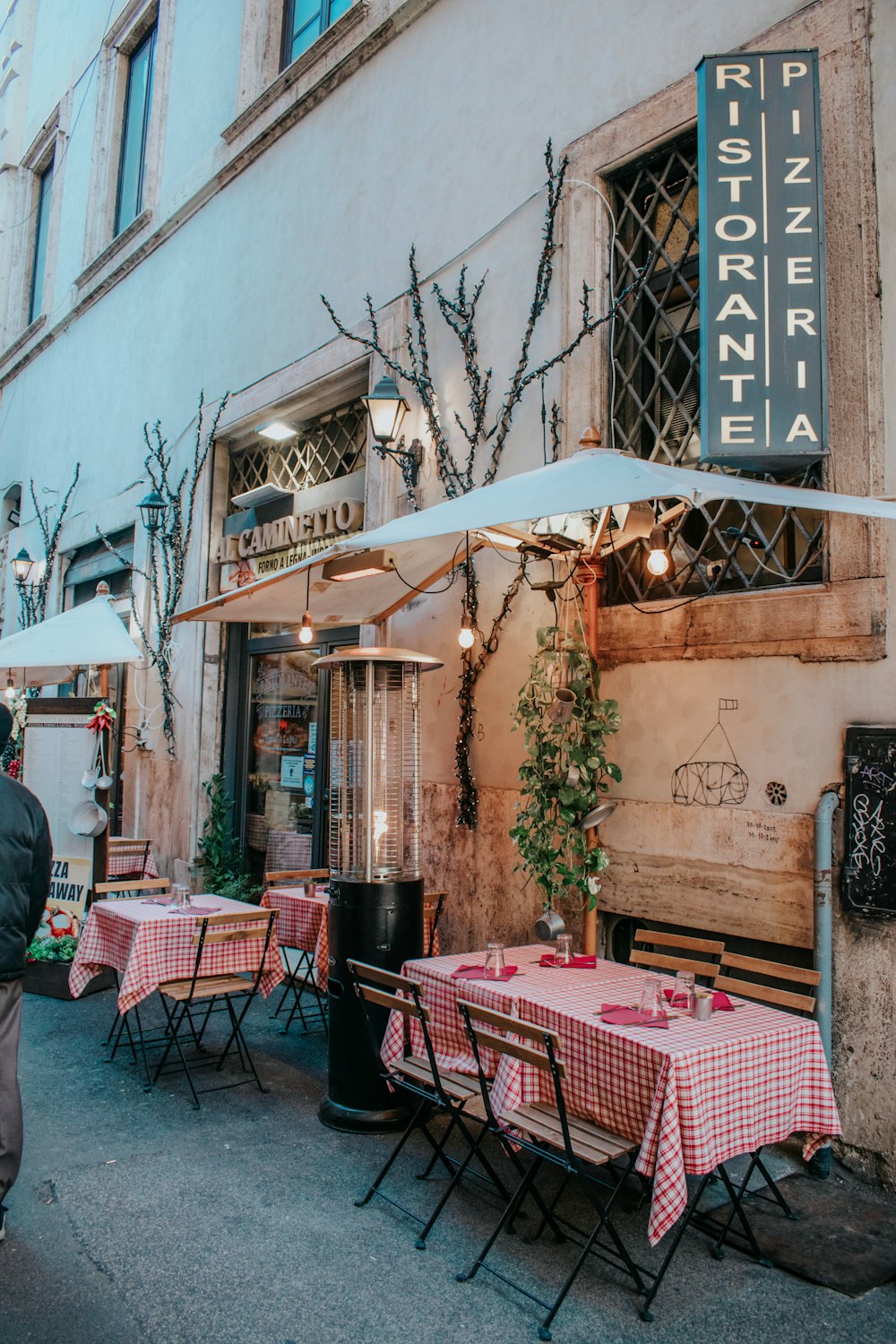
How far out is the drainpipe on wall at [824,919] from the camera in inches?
165

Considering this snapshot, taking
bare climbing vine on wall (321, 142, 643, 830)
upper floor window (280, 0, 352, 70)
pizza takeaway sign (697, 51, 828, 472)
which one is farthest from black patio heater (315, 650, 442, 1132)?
upper floor window (280, 0, 352, 70)

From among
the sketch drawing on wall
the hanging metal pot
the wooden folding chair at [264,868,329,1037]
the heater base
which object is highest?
the hanging metal pot

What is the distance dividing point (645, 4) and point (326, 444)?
13.3ft

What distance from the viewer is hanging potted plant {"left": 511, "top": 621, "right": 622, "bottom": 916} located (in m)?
5.00

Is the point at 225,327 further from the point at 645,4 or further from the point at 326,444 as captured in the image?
the point at 645,4

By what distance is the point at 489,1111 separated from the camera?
357 centimetres

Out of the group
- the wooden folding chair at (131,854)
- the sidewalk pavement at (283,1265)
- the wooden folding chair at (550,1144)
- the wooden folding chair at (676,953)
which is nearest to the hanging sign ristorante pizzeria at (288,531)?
the wooden folding chair at (131,854)

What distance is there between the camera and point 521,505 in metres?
4.01

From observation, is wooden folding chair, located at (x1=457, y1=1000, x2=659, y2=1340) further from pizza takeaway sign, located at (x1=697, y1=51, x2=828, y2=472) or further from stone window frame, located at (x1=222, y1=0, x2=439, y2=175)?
stone window frame, located at (x1=222, y1=0, x2=439, y2=175)

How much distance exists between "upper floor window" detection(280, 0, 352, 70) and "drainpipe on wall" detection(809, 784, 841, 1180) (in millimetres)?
7902

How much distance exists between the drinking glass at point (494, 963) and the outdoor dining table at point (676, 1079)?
0.14m

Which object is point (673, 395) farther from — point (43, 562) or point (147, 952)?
point (43, 562)

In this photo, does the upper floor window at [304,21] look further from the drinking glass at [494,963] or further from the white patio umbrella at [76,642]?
the drinking glass at [494,963]

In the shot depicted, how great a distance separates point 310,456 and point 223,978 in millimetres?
4796
